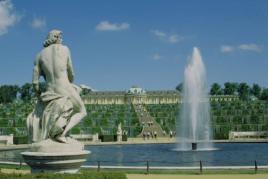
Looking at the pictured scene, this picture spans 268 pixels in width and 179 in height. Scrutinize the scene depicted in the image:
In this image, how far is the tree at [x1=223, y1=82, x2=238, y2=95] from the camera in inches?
6240

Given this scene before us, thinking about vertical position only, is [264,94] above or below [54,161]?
above

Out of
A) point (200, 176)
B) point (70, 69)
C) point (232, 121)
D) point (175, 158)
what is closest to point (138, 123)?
point (232, 121)

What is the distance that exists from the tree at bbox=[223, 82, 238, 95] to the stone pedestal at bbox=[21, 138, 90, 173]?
151766 mm

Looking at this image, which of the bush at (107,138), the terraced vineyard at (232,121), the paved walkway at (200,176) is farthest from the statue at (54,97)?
the terraced vineyard at (232,121)

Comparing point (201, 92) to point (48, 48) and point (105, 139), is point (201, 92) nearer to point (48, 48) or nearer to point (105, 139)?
point (105, 139)

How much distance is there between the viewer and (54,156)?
33.2 feet

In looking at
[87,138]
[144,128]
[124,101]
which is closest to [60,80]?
[87,138]

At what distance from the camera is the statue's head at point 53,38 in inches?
434

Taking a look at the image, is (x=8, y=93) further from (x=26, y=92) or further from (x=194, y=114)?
(x=194, y=114)

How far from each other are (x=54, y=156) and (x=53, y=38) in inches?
111

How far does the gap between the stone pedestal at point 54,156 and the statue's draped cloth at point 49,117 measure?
25cm

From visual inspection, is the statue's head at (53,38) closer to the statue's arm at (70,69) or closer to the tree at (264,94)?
the statue's arm at (70,69)

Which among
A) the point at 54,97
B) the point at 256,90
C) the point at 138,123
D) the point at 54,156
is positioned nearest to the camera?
the point at 54,156

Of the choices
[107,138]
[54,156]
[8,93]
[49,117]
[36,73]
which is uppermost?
[8,93]
